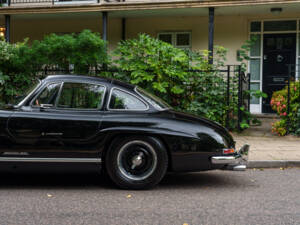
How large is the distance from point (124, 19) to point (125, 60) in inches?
242

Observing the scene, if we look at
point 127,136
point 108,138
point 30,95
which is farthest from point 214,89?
point 30,95

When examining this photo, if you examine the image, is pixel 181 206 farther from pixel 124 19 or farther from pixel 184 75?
pixel 124 19

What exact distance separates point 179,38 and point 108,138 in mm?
10750

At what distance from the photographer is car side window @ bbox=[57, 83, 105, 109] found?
561 cm

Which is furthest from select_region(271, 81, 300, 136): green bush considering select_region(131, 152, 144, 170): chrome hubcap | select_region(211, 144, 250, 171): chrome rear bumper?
select_region(131, 152, 144, 170): chrome hubcap

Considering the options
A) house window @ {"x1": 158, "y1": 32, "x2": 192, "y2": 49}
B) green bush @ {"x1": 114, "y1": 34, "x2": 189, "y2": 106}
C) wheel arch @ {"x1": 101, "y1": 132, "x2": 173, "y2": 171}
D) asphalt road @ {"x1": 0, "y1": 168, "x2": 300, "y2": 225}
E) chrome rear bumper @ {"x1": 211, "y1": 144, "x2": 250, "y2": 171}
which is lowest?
asphalt road @ {"x1": 0, "y1": 168, "x2": 300, "y2": 225}

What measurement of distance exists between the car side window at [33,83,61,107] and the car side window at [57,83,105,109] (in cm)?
8

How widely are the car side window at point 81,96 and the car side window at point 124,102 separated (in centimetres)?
16

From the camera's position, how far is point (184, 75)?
404 inches

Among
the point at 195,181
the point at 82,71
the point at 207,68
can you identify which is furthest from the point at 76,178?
the point at 207,68

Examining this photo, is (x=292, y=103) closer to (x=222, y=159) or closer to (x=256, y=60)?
(x=256, y=60)

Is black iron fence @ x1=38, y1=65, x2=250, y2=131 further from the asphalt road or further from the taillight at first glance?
the taillight

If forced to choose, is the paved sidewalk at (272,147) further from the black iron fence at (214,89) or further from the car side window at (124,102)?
the car side window at (124,102)

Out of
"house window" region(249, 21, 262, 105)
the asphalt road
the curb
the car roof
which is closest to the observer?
the asphalt road
